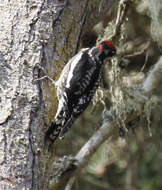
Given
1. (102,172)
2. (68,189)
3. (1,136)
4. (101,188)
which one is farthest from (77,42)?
(101,188)

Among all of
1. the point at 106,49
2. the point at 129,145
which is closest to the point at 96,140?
the point at 106,49

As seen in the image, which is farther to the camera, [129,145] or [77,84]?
[129,145]

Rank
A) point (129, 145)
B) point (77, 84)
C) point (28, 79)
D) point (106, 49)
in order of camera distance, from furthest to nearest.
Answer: point (129, 145)
point (106, 49)
point (77, 84)
point (28, 79)

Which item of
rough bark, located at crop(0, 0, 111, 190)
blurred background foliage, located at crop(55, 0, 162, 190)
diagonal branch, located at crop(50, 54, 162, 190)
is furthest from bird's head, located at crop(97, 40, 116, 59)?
blurred background foliage, located at crop(55, 0, 162, 190)

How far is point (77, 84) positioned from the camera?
385cm

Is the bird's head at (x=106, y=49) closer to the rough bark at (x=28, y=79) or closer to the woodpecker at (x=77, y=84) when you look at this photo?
the woodpecker at (x=77, y=84)

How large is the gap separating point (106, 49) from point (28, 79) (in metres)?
1.04

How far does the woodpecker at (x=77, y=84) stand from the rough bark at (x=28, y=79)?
0.39 ft

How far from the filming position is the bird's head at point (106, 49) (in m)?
3.98

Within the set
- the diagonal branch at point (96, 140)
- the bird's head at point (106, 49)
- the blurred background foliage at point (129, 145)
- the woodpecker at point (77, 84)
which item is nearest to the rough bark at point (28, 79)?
the woodpecker at point (77, 84)

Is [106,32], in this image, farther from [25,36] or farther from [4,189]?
[4,189]

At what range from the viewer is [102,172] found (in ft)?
18.5

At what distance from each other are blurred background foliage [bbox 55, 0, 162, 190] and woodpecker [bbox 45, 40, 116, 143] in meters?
0.78

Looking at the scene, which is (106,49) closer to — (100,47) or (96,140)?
(100,47)
